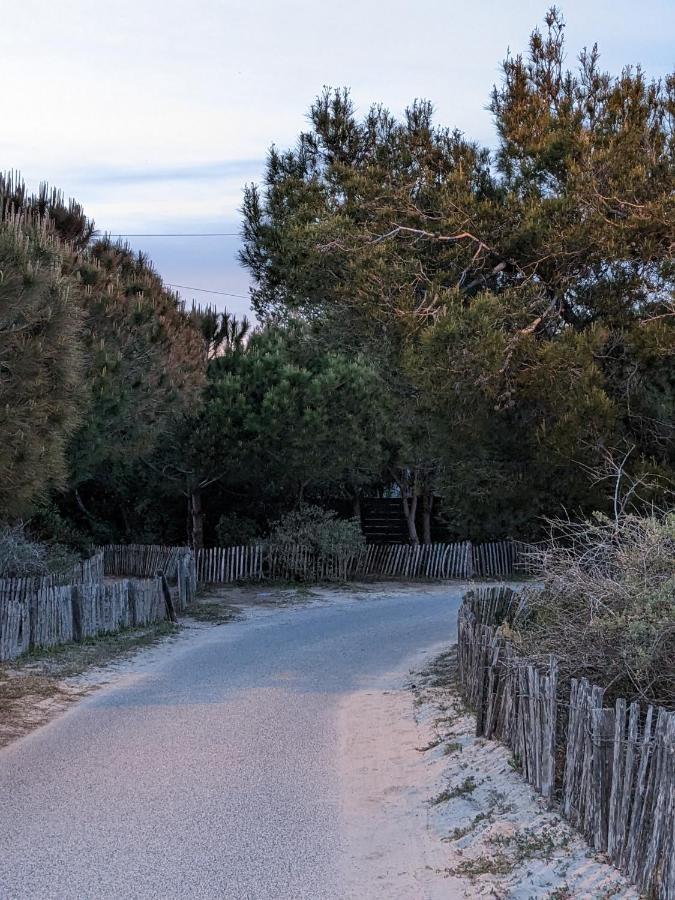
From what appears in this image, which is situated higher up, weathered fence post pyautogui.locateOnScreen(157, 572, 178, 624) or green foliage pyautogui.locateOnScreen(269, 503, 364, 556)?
green foliage pyautogui.locateOnScreen(269, 503, 364, 556)

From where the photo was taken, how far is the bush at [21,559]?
15.2 metres

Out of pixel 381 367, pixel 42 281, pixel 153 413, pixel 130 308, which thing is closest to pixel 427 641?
pixel 381 367

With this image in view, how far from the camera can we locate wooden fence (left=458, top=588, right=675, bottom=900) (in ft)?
17.1

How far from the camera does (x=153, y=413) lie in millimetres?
17266

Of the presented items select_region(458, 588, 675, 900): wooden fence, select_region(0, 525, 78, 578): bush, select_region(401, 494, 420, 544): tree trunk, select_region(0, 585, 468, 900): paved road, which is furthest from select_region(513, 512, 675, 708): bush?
select_region(401, 494, 420, 544): tree trunk

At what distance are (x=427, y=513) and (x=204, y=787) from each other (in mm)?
24643

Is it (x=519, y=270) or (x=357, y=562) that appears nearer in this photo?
(x=519, y=270)

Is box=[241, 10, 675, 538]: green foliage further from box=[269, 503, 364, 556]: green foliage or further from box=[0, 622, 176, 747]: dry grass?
box=[269, 503, 364, 556]: green foliage

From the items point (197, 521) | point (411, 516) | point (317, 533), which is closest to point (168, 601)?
point (317, 533)

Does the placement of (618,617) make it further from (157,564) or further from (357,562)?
(357,562)

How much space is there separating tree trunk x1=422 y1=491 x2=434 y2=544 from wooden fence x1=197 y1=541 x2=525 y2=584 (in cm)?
345

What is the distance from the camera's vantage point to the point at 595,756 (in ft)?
19.6

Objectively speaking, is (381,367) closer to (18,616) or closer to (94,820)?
(18,616)

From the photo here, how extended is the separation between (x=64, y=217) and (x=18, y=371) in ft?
25.7
